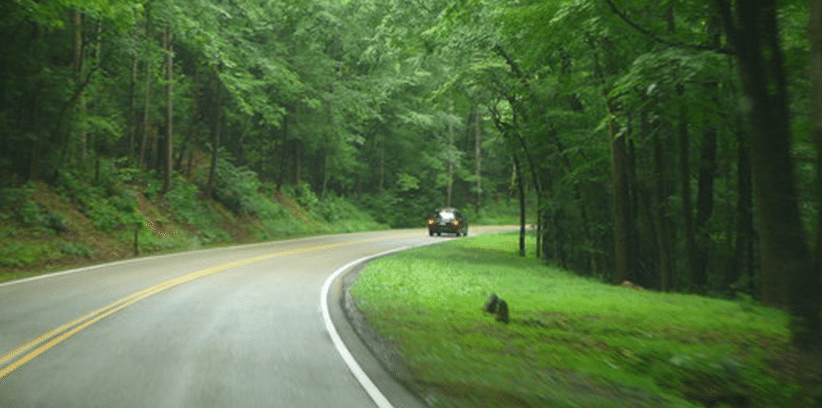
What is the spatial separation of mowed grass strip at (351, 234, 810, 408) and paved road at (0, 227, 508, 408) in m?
1.06

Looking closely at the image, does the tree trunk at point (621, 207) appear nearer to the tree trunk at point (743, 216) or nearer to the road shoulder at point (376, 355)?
the tree trunk at point (743, 216)

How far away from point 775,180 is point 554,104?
12.3 meters

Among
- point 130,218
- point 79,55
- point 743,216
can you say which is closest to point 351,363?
point 743,216

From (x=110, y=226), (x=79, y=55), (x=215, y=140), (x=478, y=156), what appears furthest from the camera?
(x=478, y=156)

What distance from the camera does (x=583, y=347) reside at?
722 centimetres

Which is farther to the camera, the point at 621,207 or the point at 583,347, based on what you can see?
the point at 621,207

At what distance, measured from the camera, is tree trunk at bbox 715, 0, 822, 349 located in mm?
5859

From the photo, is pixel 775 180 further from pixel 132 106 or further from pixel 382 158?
pixel 382 158

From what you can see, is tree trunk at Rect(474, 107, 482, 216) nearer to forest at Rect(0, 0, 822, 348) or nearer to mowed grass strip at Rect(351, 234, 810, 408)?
forest at Rect(0, 0, 822, 348)

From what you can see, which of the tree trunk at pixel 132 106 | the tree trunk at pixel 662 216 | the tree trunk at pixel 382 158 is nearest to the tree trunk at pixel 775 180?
the tree trunk at pixel 662 216

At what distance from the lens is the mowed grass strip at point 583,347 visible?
5.36m

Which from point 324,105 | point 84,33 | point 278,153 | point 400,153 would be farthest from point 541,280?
point 400,153

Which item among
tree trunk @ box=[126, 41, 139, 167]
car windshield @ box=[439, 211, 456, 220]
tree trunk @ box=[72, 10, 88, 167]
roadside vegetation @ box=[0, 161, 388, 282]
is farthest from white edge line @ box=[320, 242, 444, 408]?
car windshield @ box=[439, 211, 456, 220]

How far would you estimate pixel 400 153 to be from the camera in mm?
44562
